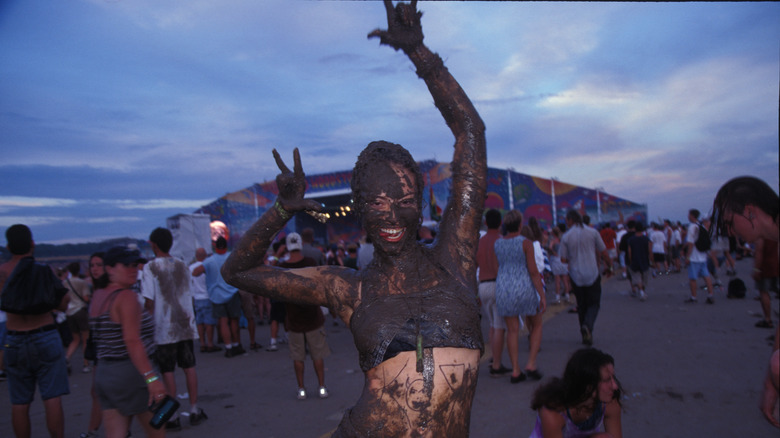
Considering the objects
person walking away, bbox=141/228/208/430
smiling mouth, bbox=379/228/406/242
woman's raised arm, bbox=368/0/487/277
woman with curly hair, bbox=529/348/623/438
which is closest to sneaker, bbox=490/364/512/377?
woman with curly hair, bbox=529/348/623/438

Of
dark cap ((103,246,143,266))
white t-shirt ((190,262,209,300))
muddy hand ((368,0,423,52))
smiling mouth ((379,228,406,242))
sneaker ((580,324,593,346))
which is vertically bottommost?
sneaker ((580,324,593,346))

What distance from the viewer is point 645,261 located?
11.7 meters

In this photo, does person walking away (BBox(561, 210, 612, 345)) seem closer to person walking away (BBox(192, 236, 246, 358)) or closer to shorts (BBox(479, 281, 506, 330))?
shorts (BBox(479, 281, 506, 330))

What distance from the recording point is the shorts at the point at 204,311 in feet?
29.9

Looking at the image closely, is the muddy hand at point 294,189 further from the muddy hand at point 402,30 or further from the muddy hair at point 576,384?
the muddy hair at point 576,384

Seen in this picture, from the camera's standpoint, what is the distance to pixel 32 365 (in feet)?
14.7

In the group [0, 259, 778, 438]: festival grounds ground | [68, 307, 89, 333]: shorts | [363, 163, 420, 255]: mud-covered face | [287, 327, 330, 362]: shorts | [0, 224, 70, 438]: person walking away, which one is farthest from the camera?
[68, 307, 89, 333]: shorts

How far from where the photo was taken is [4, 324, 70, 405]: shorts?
Answer: 175 inches

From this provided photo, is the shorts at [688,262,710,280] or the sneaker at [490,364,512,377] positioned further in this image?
the shorts at [688,262,710,280]

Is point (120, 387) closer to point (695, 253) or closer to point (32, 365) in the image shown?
point (32, 365)

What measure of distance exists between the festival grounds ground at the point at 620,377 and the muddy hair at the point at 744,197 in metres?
2.54

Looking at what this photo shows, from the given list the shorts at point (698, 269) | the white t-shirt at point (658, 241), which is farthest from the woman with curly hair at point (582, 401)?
the white t-shirt at point (658, 241)

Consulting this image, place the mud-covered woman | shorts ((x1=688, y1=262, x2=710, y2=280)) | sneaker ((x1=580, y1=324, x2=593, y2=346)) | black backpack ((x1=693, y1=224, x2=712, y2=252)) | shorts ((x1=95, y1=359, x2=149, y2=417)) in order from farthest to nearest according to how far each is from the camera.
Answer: shorts ((x1=688, y1=262, x2=710, y2=280)), black backpack ((x1=693, y1=224, x2=712, y2=252)), sneaker ((x1=580, y1=324, x2=593, y2=346)), shorts ((x1=95, y1=359, x2=149, y2=417)), the mud-covered woman

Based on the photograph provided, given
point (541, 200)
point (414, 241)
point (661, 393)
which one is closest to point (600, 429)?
point (414, 241)
